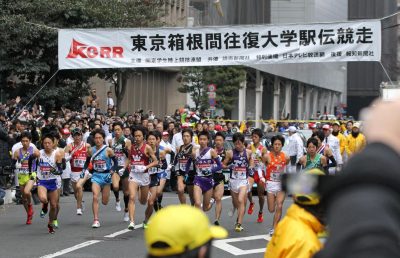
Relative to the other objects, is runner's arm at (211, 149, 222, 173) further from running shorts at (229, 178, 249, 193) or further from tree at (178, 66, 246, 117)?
tree at (178, 66, 246, 117)

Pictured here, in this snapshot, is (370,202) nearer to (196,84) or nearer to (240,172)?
(240,172)

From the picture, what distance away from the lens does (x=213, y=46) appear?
19766 mm

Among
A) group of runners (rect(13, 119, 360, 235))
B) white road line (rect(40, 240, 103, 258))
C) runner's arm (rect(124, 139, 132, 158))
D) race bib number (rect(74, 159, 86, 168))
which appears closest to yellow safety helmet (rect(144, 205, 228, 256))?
white road line (rect(40, 240, 103, 258))

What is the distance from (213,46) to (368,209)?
1849 cm

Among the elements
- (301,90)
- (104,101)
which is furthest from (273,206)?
(301,90)

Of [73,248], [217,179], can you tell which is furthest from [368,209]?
[217,179]

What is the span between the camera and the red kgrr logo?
65.0ft

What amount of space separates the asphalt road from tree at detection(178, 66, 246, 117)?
32754 millimetres

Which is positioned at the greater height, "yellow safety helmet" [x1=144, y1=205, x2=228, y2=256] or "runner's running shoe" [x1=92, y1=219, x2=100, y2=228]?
"yellow safety helmet" [x1=144, y1=205, x2=228, y2=256]

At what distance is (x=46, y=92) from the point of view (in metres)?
26.9

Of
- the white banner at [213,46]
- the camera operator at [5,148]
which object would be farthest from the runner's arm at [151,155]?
the white banner at [213,46]

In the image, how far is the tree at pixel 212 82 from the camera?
167ft

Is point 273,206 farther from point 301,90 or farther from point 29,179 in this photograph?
point 301,90

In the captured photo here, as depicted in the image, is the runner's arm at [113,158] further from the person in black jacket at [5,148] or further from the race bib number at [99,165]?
the person in black jacket at [5,148]
